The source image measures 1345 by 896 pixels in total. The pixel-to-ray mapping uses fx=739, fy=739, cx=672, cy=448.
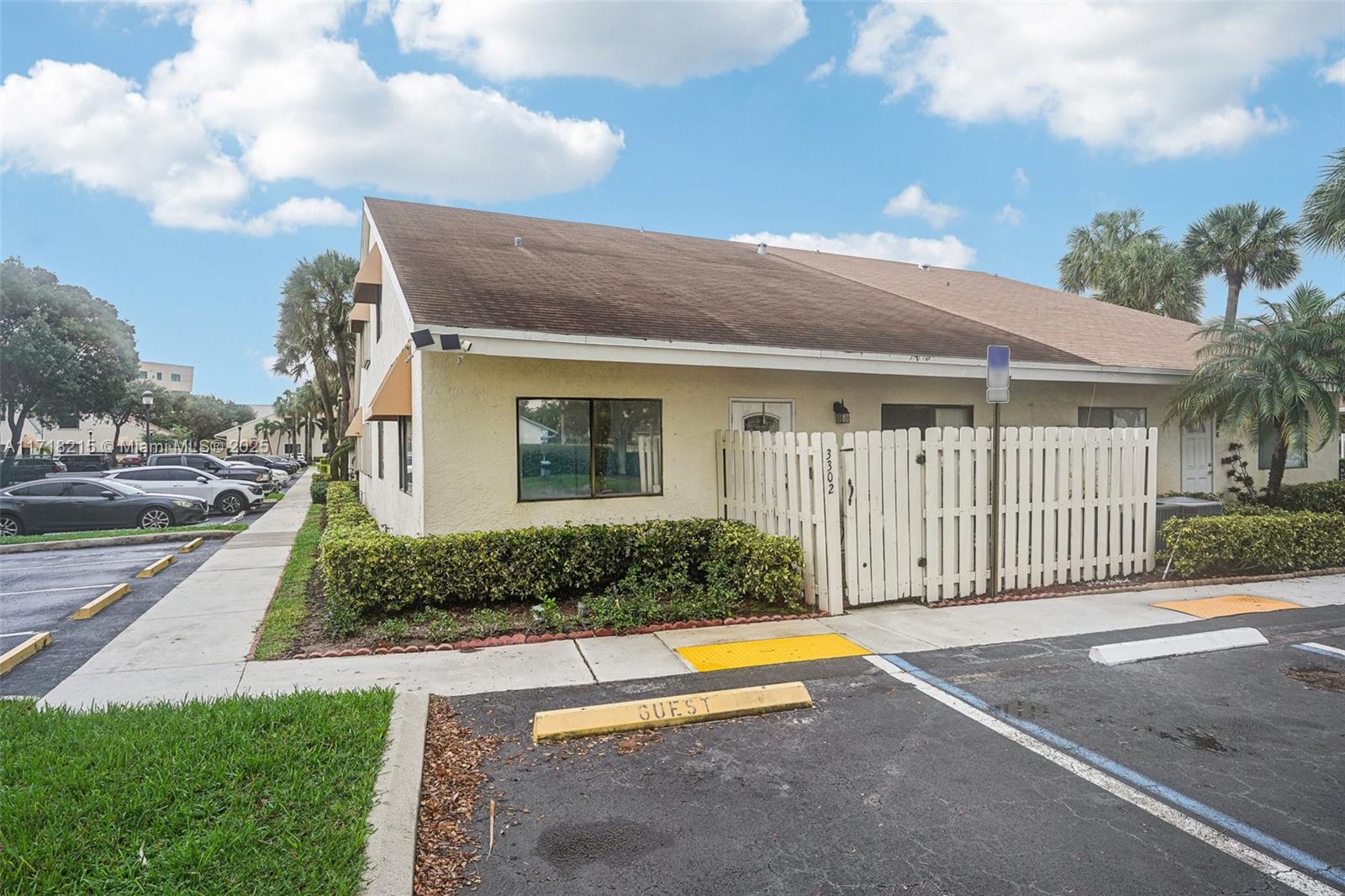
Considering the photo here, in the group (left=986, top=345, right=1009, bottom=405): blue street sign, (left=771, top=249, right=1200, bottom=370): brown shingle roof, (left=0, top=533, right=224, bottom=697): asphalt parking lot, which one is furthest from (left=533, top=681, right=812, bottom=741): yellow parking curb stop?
(left=771, top=249, right=1200, bottom=370): brown shingle roof

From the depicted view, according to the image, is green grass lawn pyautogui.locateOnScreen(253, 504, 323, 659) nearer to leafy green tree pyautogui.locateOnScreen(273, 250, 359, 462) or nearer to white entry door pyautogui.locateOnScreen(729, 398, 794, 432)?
white entry door pyautogui.locateOnScreen(729, 398, 794, 432)

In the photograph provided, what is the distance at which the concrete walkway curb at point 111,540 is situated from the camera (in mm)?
14086

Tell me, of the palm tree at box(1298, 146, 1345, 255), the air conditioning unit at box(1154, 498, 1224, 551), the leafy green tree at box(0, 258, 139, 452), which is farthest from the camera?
the leafy green tree at box(0, 258, 139, 452)

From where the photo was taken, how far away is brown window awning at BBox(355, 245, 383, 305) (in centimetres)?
1297

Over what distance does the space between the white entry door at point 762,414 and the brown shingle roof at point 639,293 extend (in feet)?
3.40

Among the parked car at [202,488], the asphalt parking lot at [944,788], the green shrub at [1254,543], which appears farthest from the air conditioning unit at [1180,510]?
the parked car at [202,488]

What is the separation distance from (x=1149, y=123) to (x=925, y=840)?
642 inches

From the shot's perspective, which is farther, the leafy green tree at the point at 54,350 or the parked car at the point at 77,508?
the leafy green tree at the point at 54,350

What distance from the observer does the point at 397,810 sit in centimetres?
372

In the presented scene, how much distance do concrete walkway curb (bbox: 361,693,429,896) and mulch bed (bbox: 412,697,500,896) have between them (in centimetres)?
6

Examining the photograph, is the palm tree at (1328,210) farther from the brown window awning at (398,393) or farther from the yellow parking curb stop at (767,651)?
the brown window awning at (398,393)

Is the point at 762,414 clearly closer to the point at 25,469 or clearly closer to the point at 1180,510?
the point at 1180,510

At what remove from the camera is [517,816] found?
384cm

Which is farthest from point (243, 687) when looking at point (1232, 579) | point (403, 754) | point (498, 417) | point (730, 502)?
A: point (1232, 579)
